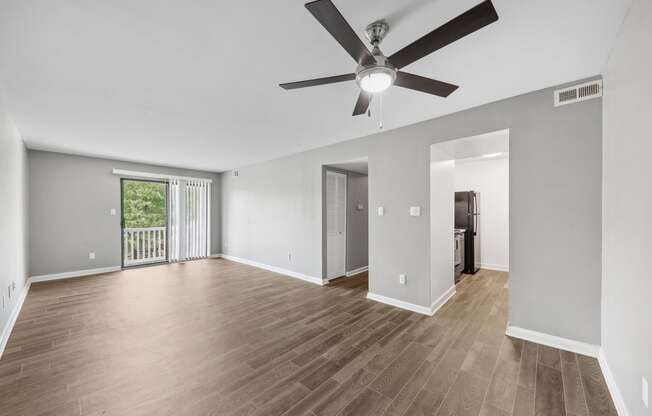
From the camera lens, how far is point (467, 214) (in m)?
5.20

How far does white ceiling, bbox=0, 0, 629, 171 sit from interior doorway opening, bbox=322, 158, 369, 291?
155cm

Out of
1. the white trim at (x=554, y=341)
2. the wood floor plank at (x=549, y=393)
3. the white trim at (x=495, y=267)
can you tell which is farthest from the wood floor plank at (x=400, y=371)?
the white trim at (x=495, y=267)

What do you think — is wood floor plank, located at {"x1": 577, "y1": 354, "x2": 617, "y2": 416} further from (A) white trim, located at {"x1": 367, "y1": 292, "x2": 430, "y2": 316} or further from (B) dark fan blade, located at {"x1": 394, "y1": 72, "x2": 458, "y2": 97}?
(B) dark fan blade, located at {"x1": 394, "y1": 72, "x2": 458, "y2": 97}

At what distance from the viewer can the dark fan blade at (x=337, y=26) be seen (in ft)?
3.50

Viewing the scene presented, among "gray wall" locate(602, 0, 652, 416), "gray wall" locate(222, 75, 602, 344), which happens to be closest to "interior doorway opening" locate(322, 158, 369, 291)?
"gray wall" locate(222, 75, 602, 344)

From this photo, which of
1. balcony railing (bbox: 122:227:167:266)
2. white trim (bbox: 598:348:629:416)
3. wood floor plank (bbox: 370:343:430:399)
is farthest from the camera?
balcony railing (bbox: 122:227:167:266)

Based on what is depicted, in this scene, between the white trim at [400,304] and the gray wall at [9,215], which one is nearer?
the gray wall at [9,215]

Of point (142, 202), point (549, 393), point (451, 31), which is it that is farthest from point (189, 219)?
point (549, 393)

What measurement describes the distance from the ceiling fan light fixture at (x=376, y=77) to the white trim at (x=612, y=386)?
2.49m

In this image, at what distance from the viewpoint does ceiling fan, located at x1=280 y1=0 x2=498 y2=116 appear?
1.10 m

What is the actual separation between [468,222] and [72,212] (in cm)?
813

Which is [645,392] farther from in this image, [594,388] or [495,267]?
[495,267]

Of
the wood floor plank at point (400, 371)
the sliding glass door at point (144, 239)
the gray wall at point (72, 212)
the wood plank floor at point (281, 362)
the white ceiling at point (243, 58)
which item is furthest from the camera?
the sliding glass door at point (144, 239)

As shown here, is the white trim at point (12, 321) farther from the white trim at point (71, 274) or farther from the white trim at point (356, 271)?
the white trim at point (356, 271)
